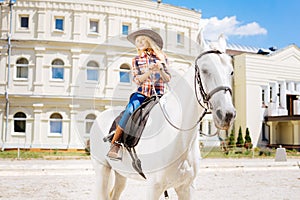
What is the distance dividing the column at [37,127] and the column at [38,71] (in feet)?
4.30

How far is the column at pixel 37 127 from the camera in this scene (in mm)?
26969

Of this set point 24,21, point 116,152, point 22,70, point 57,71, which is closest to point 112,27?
point 57,71

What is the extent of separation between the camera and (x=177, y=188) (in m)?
4.04

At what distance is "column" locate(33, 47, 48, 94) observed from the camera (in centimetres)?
2789

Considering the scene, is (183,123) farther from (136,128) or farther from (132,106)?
(132,106)

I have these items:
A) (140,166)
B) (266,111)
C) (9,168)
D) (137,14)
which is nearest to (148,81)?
(140,166)

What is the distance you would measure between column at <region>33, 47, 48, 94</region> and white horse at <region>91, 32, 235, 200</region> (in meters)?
25.1

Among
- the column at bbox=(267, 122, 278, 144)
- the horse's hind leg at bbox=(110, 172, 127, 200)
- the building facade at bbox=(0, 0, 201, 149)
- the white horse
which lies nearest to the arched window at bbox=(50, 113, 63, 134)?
the building facade at bbox=(0, 0, 201, 149)

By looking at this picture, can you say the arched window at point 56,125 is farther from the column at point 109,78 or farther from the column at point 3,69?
the column at point 3,69

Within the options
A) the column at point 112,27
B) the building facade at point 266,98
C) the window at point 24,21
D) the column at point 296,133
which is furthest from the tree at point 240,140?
the window at point 24,21

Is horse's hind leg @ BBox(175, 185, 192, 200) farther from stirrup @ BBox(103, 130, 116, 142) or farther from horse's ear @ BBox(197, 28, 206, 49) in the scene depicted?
horse's ear @ BBox(197, 28, 206, 49)

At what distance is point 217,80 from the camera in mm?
3143

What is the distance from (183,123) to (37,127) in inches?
993

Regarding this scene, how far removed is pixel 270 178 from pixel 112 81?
1793 centimetres
